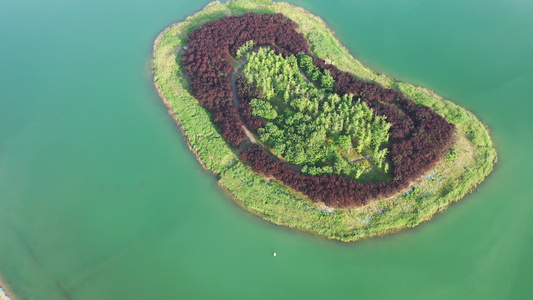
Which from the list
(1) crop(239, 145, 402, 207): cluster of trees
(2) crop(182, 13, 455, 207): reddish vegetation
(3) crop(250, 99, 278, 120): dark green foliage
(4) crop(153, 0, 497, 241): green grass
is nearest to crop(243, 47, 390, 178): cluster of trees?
(3) crop(250, 99, 278, 120): dark green foliage

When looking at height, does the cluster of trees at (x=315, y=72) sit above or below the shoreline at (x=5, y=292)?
above

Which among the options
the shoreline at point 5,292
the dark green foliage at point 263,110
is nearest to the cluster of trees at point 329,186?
the dark green foliage at point 263,110

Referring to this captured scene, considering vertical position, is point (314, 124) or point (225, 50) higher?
point (225, 50)

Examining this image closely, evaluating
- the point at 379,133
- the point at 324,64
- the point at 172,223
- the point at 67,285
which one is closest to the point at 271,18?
the point at 324,64

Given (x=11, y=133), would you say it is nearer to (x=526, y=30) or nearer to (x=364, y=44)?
(x=364, y=44)

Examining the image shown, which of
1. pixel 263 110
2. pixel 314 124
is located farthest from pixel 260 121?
pixel 314 124

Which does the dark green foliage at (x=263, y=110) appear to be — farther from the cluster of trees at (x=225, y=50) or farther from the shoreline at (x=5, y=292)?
the shoreline at (x=5, y=292)

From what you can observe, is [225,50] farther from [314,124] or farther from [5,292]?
[5,292]
